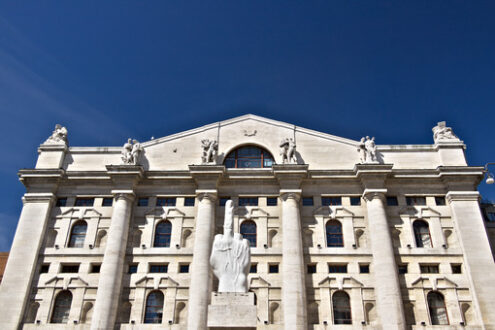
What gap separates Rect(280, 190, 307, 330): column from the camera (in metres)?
32.1

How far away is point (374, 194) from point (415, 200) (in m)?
3.91

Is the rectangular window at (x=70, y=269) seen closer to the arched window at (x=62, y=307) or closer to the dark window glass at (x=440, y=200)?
the arched window at (x=62, y=307)

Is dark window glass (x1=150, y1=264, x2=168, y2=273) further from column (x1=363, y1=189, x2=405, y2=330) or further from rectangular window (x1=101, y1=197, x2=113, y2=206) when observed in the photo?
column (x1=363, y1=189, x2=405, y2=330)

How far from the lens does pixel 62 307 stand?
34.6m

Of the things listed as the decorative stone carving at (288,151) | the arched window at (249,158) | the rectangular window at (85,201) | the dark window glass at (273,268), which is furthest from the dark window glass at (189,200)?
the dark window glass at (273,268)

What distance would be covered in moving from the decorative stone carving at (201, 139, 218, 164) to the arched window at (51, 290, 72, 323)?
15.0 meters

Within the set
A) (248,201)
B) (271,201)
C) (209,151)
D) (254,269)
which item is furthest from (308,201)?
(209,151)

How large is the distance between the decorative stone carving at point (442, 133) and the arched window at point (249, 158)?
48.9 feet

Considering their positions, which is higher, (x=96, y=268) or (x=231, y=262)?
(x=96, y=268)

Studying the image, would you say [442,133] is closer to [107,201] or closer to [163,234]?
[163,234]

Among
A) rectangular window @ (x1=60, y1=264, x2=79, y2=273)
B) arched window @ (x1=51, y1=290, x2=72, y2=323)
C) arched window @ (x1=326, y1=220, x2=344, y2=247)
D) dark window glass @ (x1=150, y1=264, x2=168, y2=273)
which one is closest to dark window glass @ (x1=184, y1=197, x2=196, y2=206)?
dark window glass @ (x1=150, y1=264, x2=168, y2=273)

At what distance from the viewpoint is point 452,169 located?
37125 mm

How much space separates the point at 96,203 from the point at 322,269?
1966 cm

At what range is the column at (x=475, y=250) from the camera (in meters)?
32.1
